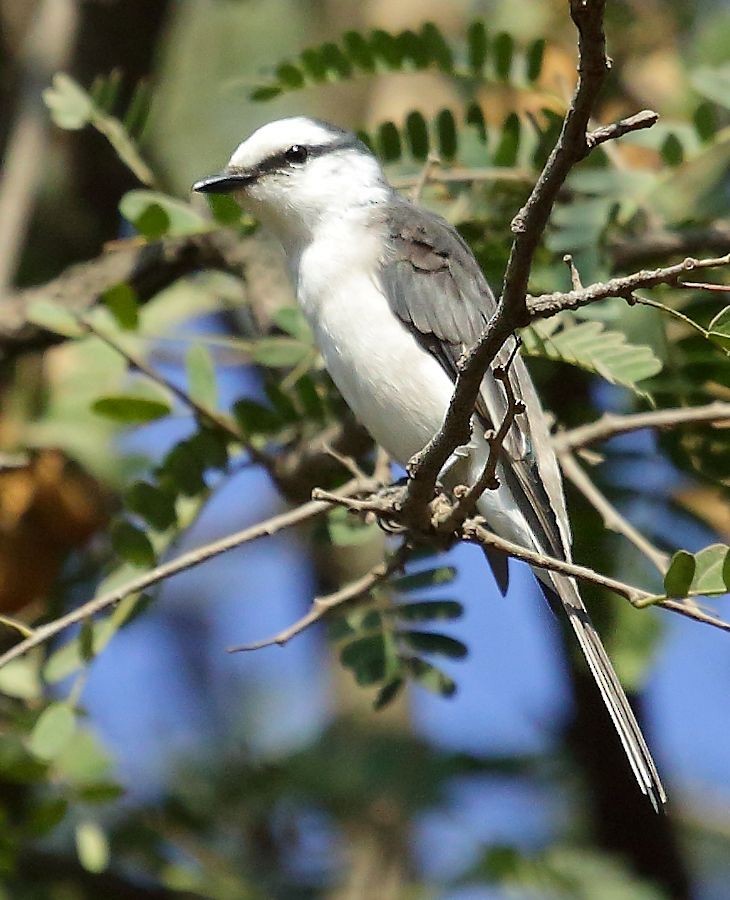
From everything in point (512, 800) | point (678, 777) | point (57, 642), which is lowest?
point (678, 777)

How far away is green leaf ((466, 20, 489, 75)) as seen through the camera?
3.25 meters

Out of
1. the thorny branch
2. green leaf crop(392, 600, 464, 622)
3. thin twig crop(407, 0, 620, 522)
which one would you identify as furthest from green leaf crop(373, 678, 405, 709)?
thin twig crop(407, 0, 620, 522)

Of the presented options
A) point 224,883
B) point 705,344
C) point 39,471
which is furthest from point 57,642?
point 705,344

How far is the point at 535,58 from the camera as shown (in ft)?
10.7

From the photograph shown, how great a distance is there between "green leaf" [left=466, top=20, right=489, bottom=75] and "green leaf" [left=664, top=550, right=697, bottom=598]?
165cm

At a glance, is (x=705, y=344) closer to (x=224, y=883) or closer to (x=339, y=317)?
(x=339, y=317)

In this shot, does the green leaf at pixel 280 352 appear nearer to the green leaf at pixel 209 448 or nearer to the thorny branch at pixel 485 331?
the green leaf at pixel 209 448

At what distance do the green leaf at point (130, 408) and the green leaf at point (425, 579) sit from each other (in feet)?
2.13

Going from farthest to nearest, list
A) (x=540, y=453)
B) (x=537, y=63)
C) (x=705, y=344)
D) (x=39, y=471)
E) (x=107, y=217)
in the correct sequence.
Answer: (x=107, y=217)
(x=39, y=471)
(x=537, y=63)
(x=705, y=344)
(x=540, y=453)

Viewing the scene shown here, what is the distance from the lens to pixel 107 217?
4.68 meters

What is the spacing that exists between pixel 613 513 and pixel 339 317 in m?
0.72

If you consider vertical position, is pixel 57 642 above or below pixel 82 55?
below

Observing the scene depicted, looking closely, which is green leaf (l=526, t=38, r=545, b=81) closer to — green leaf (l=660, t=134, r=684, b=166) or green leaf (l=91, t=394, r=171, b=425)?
green leaf (l=660, t=134, r=684, b=166)

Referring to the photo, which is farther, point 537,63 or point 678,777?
point 678,777
